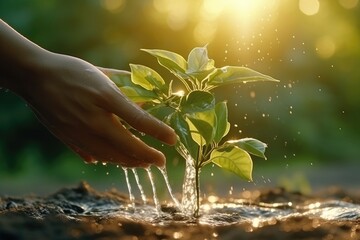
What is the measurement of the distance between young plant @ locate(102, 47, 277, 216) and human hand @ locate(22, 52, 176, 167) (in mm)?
201

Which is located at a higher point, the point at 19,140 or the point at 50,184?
the point at 19,140

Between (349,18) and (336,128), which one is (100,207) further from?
(349,18)

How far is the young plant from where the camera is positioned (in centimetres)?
213

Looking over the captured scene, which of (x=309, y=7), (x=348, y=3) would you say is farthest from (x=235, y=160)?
(x=348, y=3)

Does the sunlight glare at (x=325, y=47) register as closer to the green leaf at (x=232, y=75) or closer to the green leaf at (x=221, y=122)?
the green leaf at (x=221, y=122)

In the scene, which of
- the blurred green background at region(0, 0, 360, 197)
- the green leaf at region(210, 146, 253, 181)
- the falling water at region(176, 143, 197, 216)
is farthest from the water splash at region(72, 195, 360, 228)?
the blurred green background at region(0, 0, 360, 197)

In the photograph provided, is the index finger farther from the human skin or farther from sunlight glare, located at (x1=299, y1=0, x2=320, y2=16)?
sunlight glare, located at (x1=299, y1=0, x2=320, y2=16)

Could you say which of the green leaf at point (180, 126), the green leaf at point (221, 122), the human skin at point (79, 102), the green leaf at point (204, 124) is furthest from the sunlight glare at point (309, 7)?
the human skin at point (79, 102)

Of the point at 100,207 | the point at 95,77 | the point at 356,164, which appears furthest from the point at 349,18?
the point at 95,77

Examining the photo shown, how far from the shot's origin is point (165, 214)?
256 centimetres

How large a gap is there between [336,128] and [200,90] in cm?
582

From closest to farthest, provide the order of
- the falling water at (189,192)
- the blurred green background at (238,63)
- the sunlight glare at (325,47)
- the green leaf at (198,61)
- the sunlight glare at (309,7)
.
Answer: the green leaf at (198,61)
the falling water at (189,192)
the blurred green background at (238,63)
the sunlight glare at (325,47)
the sunlight glare at (309,7)

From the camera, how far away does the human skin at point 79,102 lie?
1.89 m

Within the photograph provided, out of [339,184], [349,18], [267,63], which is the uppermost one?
[349,18]
